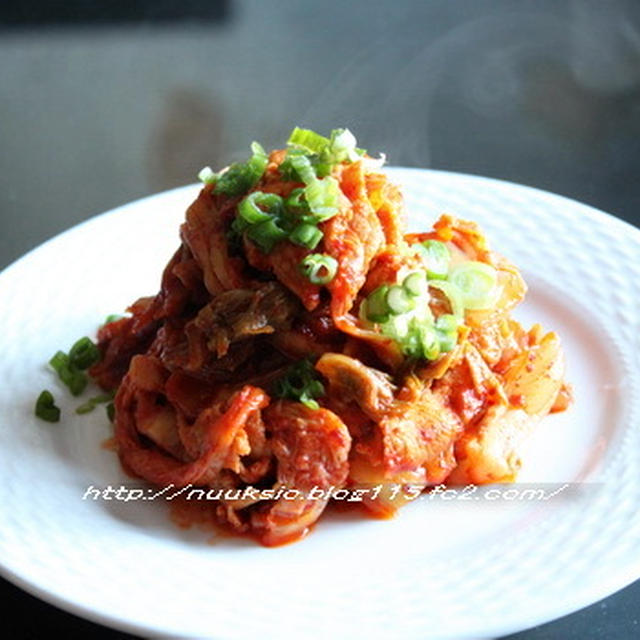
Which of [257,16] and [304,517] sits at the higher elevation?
[257,16]

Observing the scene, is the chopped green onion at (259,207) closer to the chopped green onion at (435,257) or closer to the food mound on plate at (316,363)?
the food mound on plate at (316,363)

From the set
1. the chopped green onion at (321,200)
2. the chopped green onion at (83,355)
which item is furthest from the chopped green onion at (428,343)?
the chopped green onion at (83,355)

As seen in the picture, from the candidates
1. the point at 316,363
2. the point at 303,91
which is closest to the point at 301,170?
the point at 316,363

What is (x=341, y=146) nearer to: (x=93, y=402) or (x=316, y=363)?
(x=316, y=363)

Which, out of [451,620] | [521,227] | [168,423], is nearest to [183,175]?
[521,227]

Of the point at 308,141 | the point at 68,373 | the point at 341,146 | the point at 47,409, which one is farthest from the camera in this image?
the point at 68,373

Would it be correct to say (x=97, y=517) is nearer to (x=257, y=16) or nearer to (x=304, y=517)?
Answer: (x=304, y=517)
